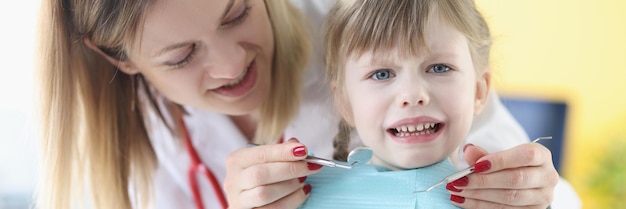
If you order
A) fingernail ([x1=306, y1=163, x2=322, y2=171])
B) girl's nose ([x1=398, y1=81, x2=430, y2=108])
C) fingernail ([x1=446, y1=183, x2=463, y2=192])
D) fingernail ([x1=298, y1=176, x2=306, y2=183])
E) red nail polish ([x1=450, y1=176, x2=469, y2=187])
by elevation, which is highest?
girl's nose ([x1=398, y1=81, x2=430, y2=108])

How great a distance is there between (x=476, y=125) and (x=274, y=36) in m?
0.25

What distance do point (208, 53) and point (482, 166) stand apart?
31 centimetres

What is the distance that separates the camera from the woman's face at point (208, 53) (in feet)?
2.35

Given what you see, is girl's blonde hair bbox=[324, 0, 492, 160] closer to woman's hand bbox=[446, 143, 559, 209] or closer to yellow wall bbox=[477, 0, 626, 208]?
woman's hand bbox=[446, 143, 559, 209]

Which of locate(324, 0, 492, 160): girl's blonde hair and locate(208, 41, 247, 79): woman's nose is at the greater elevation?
locate(324, 0, 492, 160): girl's blonde hair

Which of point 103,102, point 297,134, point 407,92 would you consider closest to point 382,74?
point 407,92

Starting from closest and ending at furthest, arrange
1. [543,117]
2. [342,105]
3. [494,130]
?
[342,105] < [494,130] < [543,117]

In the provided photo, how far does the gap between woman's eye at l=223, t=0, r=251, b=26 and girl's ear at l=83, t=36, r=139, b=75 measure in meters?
0.13

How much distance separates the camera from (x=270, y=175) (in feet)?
2.11

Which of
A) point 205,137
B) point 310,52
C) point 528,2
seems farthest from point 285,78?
point 528,2

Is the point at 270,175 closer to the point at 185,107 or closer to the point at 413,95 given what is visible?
the point at 413,95

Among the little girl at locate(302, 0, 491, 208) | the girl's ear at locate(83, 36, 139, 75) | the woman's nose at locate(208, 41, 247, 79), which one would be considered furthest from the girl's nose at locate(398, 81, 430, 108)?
the girl's ear at locate(83, 36, 139, 75)

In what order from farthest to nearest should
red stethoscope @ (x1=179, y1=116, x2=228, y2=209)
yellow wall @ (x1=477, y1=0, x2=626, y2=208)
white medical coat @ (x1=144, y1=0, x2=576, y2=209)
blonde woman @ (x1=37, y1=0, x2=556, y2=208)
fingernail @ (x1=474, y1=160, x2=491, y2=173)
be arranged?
1. yellow wall @ (x1=477, y1=0, x2=626, y2=208)
2. red stethoscope @ (x1=179, y1=116, x2=228, y2=209)
3. white medical coat @ (x1=144, y1=0, x2=576, y2=209)
4. blonde woman @ (x1=37, y1=0, x2=556, y2=208)
5. fingernail @ (x1=474, y1=160, x2=491, y2=173)

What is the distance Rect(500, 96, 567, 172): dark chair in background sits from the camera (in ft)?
4.50
